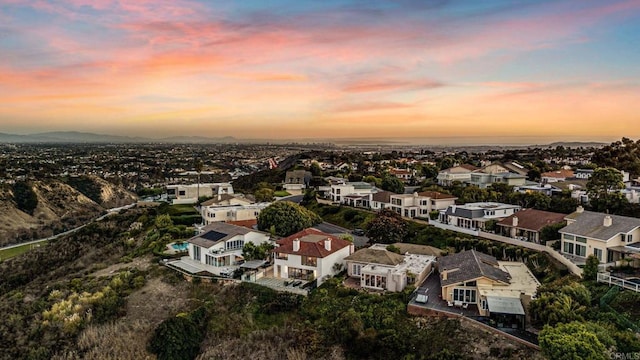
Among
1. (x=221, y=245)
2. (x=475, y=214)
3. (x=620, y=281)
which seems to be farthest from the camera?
(x=475, y=214)

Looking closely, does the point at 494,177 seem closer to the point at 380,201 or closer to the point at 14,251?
the point at 380,201

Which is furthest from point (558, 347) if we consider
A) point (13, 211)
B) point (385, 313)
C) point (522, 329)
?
point (13, 211)

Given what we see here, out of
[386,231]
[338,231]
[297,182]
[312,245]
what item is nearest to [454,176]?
[297,182]

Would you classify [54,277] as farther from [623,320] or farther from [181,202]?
[623,320]

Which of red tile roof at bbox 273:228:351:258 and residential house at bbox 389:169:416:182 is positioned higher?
residential house at bbox 389:169:416:182

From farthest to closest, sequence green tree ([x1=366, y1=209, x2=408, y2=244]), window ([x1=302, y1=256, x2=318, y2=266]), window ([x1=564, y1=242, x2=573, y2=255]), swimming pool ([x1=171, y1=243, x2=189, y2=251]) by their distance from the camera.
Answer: swimming pool ([x1=171, y1=243, x2=189, y2=251]), green tree ([x1=366, y1=209, x2=408, y2=244]), window ([x1=302, y1=256, x2=318, y2=266]), window ([x1=564, y1=242, x2=573, y2=255])

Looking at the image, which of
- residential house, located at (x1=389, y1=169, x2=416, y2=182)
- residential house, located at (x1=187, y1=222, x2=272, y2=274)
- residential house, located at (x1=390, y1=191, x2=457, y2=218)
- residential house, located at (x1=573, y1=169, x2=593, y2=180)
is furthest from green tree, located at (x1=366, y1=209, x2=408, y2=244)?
residential house, located at (x1=389, y1=169, x2=416, y2=182)

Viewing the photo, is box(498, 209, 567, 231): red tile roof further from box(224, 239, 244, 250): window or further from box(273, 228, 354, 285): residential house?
box(224, 239, 244, 250): window
